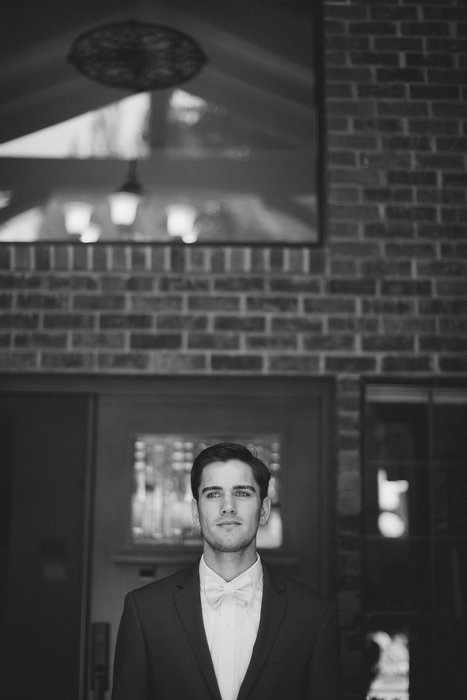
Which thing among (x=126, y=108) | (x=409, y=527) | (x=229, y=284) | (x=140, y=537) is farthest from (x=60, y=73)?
(x=409, y=527)

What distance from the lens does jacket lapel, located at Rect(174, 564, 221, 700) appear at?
2.60 m

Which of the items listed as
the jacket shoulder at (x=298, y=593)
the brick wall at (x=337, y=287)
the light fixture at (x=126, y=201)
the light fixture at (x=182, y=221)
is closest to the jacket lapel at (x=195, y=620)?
the jacket shoulder at (x=298, y=593)

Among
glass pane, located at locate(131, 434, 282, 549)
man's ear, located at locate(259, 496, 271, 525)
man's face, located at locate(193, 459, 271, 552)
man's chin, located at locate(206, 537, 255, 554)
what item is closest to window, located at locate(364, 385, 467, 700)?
glass pane, located at locate(131, 434, 282, 549)

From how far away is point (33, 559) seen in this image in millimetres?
4184

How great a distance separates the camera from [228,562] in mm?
2697

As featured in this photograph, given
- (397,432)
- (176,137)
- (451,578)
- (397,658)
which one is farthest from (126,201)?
(397,658)

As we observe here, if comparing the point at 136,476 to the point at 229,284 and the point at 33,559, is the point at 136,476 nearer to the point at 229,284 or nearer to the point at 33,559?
the point at 33,559

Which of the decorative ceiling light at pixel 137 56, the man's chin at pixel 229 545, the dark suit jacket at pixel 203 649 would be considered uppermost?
the decorative ceiling light at pixel 137 56

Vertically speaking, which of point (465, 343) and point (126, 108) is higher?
point (126, 108)

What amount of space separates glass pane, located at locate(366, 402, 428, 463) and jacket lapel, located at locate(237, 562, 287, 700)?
1529mm

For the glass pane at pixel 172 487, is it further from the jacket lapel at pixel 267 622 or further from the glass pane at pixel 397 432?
the jacket lapel at pixel 267 622

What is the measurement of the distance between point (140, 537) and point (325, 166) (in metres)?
2.06

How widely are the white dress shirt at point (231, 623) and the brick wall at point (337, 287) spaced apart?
147 centimetres

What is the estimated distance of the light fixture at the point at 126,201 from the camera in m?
4.38
